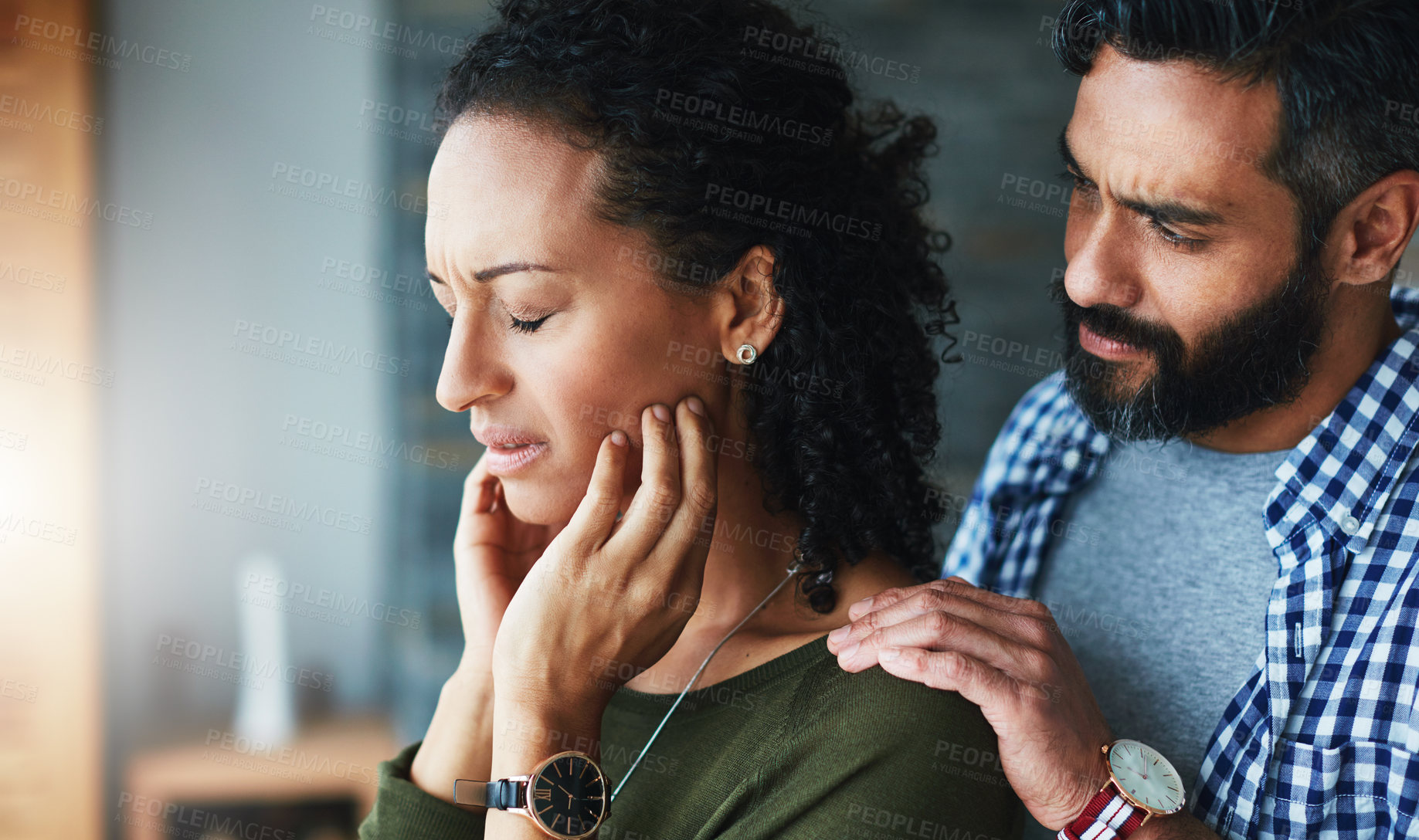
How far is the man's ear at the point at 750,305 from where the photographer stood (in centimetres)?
130

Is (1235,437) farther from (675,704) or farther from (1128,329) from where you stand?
(675,704)

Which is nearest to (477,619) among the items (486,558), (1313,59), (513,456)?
(486,558)

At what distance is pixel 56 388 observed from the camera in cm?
306

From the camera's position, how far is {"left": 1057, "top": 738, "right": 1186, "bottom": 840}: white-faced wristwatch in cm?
113

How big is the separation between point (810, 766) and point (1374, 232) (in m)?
1.08

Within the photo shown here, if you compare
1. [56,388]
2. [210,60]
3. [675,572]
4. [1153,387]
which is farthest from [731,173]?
[56,388]

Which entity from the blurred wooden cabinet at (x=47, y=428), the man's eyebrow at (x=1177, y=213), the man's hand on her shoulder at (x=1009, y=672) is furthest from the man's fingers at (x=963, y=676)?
the blurred wooden cabinet at (x=47, y=428)

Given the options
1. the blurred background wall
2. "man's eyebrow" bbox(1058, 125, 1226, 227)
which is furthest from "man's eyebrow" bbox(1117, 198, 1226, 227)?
the blurred background wall

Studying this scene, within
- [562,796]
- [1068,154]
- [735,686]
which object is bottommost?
[562,796]

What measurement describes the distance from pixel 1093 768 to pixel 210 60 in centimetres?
307

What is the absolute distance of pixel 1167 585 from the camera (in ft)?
4.97

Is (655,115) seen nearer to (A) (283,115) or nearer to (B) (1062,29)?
(B) (1062,29)

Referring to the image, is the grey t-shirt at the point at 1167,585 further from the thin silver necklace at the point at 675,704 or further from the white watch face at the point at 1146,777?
the thin silver necklace at the point at 675,704

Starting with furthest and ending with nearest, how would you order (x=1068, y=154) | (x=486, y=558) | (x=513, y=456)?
(x=486, y=558) → (x=1068, y=154) → (x=513, y=456)
